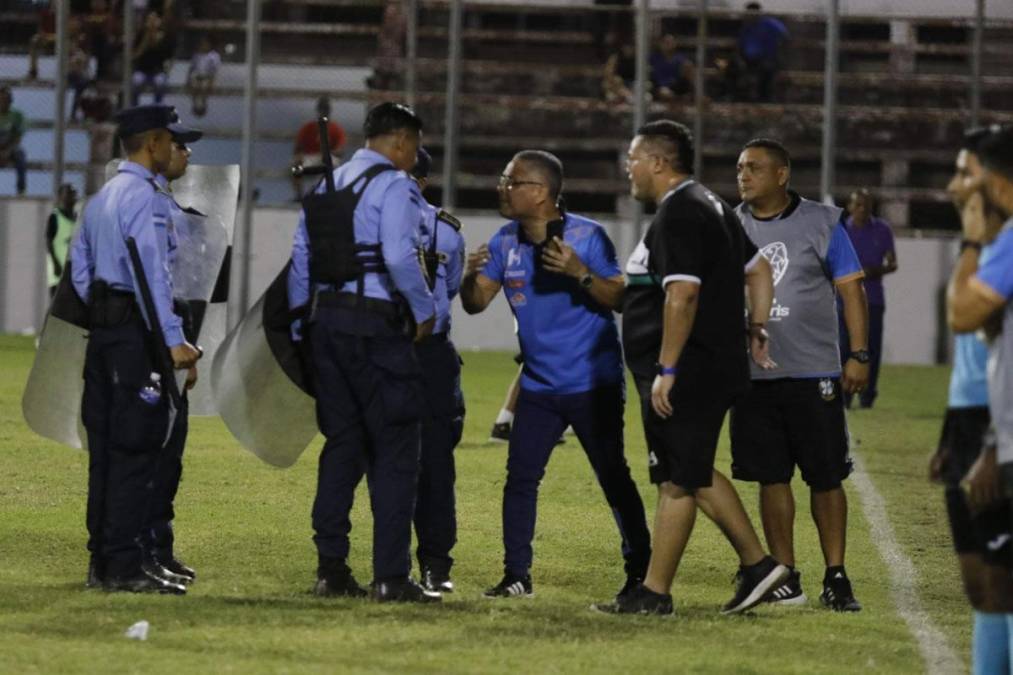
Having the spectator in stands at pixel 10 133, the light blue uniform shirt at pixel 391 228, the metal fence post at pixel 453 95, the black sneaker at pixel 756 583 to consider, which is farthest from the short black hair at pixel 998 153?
the spectator in stands at pixel 10 133

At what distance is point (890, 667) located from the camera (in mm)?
6684

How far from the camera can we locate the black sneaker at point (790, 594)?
7938mm

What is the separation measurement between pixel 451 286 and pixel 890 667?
2.47 metres

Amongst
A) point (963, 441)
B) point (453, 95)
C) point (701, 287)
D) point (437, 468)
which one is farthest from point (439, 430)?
point (453, 95)

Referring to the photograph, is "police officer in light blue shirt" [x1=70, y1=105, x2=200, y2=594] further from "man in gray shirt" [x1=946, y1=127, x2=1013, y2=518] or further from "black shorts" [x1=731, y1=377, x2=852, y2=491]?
"man in gray shirt" [x1=946, y1=127, x2=1013, y2=518]

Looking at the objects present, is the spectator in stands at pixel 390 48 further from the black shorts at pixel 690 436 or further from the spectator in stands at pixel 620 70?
the black shorts at pixel 690 436

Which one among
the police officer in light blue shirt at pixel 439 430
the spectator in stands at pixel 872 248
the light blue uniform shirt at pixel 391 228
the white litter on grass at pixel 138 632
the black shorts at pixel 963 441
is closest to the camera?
the black shorts at pixel 963 441

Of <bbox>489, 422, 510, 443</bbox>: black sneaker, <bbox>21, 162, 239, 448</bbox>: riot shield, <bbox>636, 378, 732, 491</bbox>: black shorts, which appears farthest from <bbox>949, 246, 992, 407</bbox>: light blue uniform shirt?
<bbox>489, 422, 510, 443</bbox>: black sneaker

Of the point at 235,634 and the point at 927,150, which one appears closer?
the point at 235,634

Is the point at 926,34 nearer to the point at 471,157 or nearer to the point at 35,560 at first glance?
the point at 471,157

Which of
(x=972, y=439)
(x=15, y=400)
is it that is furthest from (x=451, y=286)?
(x=15, y=400)

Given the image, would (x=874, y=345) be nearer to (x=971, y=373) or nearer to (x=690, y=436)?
(x=690, y=436)

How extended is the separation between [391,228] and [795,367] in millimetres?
1861

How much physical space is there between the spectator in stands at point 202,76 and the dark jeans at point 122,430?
17225 mm
